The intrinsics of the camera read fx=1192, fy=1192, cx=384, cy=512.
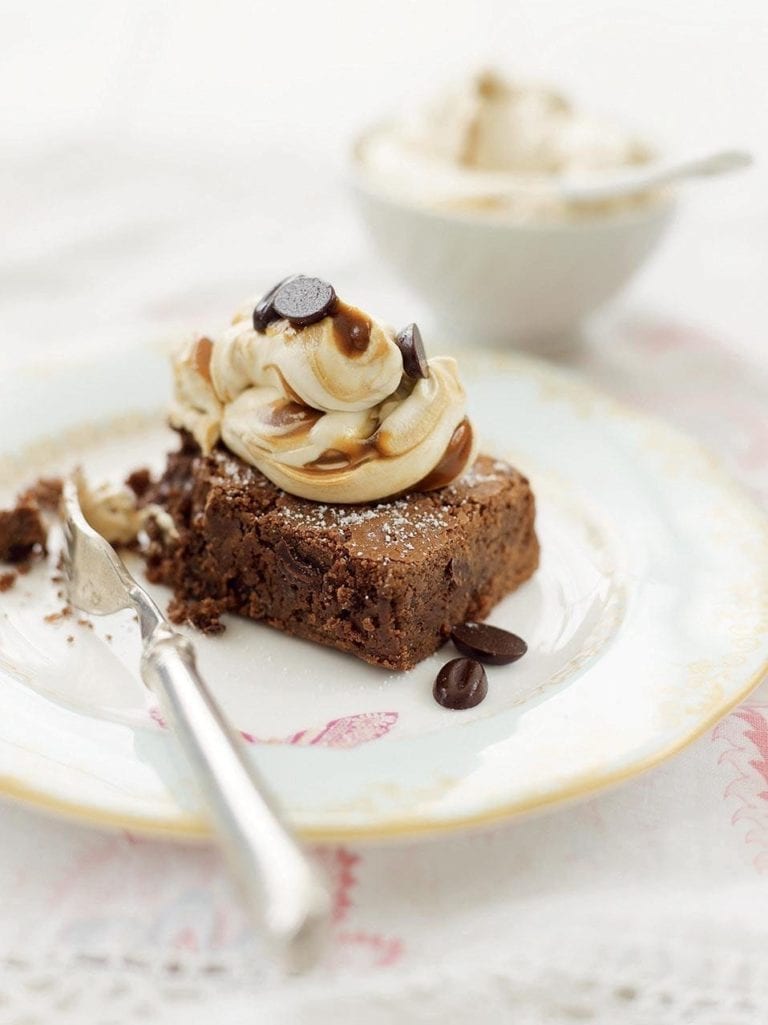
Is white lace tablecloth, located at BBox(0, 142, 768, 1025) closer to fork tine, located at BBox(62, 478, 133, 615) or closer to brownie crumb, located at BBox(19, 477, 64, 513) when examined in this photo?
fork tine, located at BBox(62, 478, 133, 615)

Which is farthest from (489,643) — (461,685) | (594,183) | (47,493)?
(594,183)

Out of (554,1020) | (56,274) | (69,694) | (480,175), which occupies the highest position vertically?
(480,175)

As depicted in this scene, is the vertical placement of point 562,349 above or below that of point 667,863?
below

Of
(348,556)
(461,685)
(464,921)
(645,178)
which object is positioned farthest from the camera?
(645,178)

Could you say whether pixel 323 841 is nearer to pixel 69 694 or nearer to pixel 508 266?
pixel 69 694

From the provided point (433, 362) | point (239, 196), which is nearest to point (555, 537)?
point (433, 362)

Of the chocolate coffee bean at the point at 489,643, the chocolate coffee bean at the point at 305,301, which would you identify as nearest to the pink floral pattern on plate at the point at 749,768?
the chocolate coffee bean at the point at 489,643

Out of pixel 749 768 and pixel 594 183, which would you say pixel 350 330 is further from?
pixel 594 183
